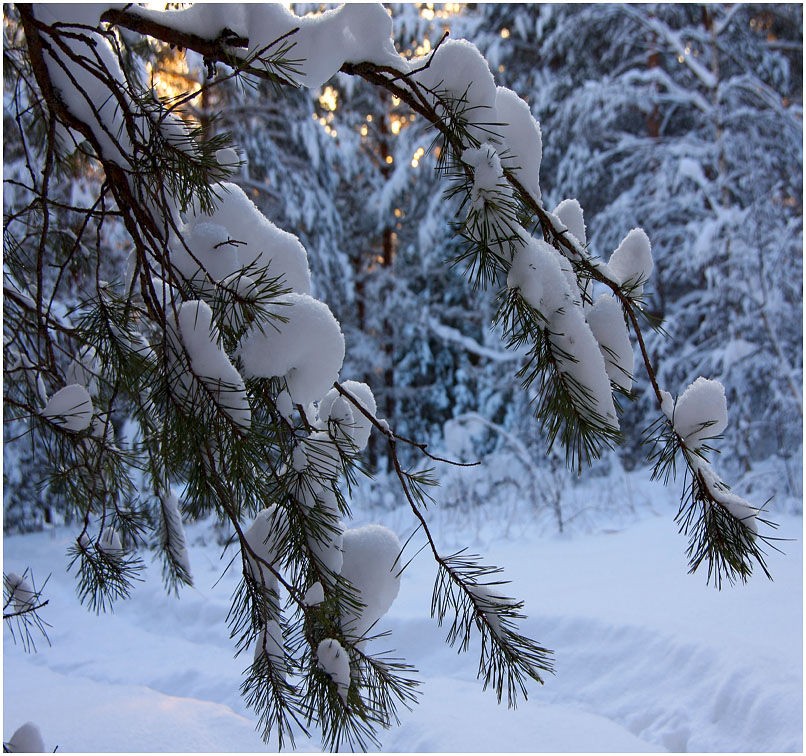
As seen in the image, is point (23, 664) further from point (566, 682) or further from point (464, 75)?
point (464, 75)

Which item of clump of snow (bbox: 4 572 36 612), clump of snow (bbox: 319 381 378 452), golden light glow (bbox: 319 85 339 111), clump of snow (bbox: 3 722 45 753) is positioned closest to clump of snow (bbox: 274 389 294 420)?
clump of snow (bbox: 319 381 378 452)

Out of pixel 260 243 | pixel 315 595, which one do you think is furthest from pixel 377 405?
pixel 315 595

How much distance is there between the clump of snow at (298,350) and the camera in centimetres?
82

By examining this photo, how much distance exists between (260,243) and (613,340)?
537 millimetres

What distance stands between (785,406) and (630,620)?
329 centimetres

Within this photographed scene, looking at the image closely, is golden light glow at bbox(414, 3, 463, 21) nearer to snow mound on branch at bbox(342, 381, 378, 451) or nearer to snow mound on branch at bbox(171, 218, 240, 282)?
snow mound on branch at bbox(342, 381, 378, 451)

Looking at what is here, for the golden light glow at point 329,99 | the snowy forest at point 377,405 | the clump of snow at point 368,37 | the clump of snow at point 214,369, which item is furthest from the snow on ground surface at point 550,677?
the golden light glow at point 329,99

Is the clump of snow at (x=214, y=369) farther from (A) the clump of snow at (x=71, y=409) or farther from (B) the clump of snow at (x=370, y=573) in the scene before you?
(A) the clump of snow at (x=71, y=409)

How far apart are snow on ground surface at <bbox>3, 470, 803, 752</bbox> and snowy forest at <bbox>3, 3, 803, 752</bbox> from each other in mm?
15

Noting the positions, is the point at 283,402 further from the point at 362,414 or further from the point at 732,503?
the point at 732,503

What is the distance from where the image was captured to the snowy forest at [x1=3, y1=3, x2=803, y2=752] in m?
0.84

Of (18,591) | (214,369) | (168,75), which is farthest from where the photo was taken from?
(168,75)

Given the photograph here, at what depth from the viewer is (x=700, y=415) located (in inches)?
33.5

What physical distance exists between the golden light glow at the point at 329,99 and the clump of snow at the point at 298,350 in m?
7.53
